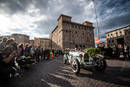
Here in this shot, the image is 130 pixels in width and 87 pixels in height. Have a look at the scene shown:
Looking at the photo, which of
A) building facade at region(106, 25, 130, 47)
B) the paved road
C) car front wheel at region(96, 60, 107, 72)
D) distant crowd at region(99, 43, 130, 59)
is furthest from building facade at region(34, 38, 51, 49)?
car front wheel at region(96, 60, 107, 72)

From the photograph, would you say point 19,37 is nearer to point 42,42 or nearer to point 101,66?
point 42,42

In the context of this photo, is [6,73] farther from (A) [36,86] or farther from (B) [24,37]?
(B) [24,37]

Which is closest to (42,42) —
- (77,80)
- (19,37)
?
(19,37)

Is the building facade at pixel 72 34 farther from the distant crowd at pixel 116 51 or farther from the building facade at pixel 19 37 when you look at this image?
the building facade at pixel 19 37

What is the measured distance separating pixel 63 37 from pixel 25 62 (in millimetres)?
30114

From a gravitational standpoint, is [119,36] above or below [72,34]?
below

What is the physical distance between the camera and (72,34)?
121ft

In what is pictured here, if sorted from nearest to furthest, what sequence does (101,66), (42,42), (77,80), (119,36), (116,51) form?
(77,80) < (101,66) < (116,51) < (119,36) < (42,42)

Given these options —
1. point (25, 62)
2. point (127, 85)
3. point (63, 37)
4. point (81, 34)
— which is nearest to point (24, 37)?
point (63, 37)

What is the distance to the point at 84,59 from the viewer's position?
3914 mm

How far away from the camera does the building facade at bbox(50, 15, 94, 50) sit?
34391 millimetres

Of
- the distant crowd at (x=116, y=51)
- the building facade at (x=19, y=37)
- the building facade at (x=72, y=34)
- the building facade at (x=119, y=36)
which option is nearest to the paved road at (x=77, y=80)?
the distant crowd at (x=116, y=51)

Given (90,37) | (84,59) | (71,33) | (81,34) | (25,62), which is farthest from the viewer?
(90,37)

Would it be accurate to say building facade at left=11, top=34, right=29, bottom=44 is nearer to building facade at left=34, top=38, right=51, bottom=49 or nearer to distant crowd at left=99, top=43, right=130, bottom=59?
building facade at left=34, top=38, right=51, bottom=49
